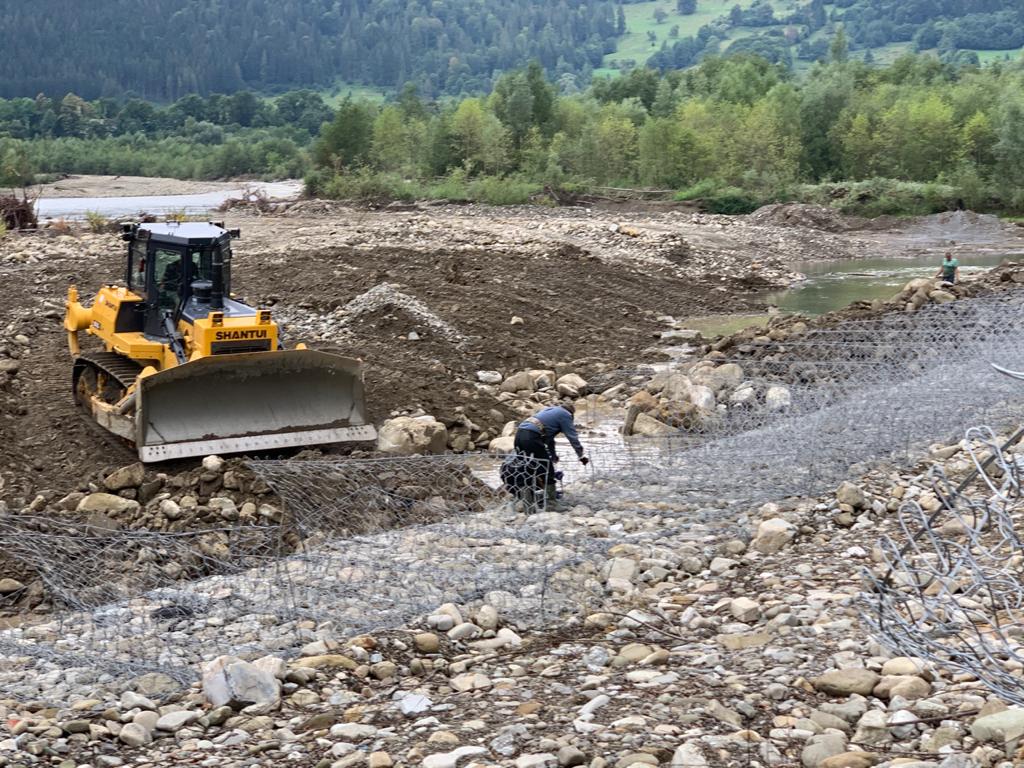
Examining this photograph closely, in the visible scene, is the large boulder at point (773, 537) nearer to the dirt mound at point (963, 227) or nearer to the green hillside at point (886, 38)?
the dirt mound at point (963, 227)

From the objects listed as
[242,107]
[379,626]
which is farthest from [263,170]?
[379,626]

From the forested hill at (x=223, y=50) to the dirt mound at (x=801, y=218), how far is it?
356ft

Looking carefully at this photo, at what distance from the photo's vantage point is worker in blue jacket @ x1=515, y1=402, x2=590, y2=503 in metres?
10.3

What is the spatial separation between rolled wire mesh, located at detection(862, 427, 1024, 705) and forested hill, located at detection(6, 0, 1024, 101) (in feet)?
429

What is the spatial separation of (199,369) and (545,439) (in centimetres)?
328

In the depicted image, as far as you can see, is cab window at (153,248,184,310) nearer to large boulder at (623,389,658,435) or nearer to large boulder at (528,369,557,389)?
large boulder at (623,389,658,435)

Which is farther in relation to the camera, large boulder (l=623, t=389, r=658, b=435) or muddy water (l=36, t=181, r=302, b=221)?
muddy water (l=36, t=181, r=302, b=221)

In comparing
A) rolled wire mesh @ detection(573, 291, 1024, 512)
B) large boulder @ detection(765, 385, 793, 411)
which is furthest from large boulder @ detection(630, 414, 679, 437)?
large boulder @ detection(765, 385, 793, 411)

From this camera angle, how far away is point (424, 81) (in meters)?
170

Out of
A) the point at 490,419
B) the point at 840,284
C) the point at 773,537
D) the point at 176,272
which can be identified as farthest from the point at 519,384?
the point at 840,284

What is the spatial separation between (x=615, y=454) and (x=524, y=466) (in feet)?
8.39

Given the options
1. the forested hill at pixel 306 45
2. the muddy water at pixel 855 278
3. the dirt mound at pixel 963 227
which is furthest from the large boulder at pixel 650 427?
the forested hill at pixel 306 45

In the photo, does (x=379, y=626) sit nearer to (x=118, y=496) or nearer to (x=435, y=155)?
(x=118, y=496)

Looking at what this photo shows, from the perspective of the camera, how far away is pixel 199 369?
38.3ft
